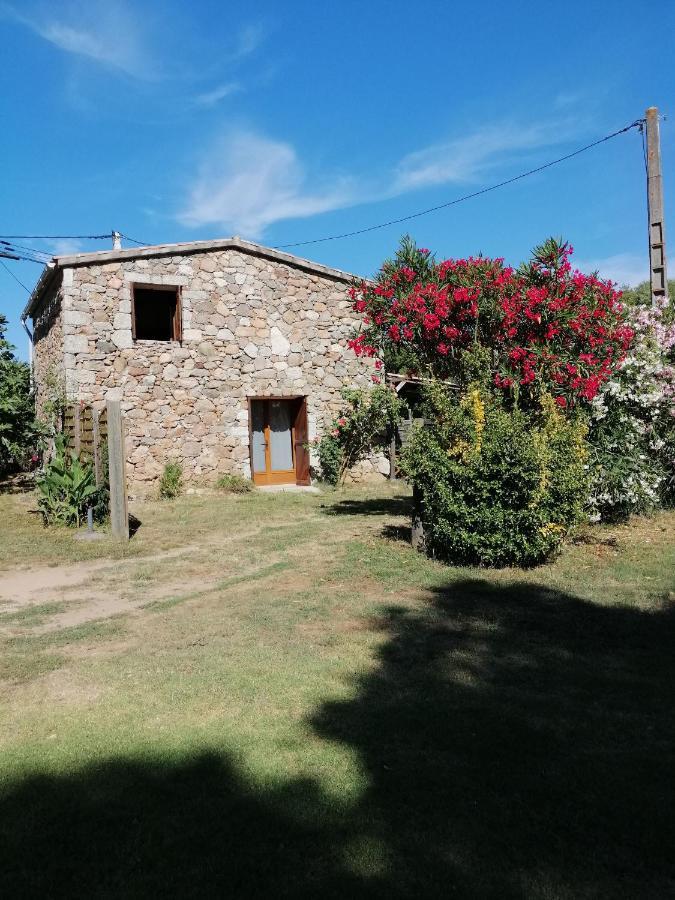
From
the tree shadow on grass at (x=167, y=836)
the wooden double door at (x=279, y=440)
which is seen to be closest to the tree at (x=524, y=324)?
the tree shadow on grass at (x=167, y=836)

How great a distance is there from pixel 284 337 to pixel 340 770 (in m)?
13.1

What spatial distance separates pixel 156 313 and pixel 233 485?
6.01 m

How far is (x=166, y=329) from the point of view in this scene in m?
18.9

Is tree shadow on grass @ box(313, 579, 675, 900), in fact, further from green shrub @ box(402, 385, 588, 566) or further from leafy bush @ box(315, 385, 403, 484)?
leafy bush @ box(315, 385, 403, 484)

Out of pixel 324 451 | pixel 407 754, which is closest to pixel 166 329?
pixel 324 451

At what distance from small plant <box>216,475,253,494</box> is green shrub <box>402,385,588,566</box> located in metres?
7.87

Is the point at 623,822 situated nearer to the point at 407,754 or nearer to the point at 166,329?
the point at 407,754

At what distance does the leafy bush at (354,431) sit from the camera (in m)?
15.9

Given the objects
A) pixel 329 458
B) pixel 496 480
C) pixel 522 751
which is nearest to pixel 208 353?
pixel 329 458

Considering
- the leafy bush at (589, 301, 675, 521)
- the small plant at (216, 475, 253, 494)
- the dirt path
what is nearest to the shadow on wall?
the dirt path

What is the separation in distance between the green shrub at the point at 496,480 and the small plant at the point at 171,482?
784cm

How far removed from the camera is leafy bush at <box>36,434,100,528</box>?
10.3m

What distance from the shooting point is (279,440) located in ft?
54.1

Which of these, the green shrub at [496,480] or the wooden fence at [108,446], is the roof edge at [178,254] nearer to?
the wooden fence at [108,446]
